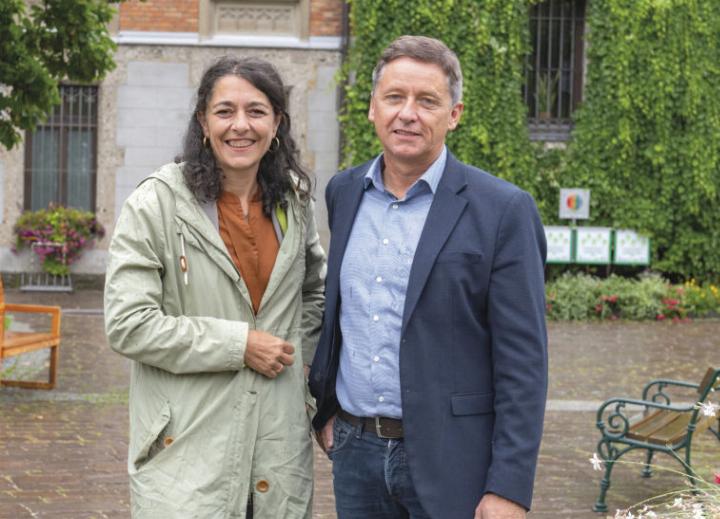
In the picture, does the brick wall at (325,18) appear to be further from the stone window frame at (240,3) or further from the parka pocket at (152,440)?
the parka pocket at (152,440)

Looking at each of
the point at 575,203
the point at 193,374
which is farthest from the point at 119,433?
the point at 575,203

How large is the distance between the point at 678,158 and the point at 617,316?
3.36 metres

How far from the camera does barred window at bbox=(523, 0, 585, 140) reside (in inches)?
754

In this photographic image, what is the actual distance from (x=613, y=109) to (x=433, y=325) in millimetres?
16089

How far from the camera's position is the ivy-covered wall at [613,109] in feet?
59.5

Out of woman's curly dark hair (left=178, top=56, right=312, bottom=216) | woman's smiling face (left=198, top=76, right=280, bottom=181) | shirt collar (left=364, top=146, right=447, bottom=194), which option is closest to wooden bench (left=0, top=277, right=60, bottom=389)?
woman's curly dark hair (left=178, top=56, right=312, bottom=216)

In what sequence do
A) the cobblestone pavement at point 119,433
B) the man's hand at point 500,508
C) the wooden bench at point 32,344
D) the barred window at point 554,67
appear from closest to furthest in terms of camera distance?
the man's hand at point 500,508
the cobblestone pavement at point 119,433
the wooden bench at point 32,344
the barred window at point 554,67

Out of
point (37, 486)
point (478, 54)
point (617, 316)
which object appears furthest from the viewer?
point (478, 54)

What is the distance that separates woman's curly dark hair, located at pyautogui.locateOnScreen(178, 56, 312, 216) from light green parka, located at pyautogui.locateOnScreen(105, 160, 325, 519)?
0.18 feet

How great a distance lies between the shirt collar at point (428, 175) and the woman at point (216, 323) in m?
0.30

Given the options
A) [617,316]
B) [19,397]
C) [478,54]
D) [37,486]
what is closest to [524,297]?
[37,486]

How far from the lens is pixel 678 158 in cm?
1844

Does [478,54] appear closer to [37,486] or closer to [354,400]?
[37,486]

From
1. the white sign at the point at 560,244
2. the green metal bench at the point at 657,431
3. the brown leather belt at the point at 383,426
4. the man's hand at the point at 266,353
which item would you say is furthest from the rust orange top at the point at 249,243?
the white sign at the point at 560,244
